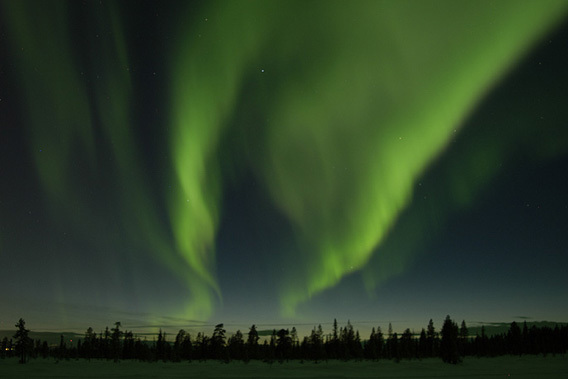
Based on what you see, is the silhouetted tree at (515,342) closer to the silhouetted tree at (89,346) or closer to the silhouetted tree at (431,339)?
the silhouetted tree at (431,339)

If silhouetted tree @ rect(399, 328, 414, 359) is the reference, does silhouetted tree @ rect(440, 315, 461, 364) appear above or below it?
above

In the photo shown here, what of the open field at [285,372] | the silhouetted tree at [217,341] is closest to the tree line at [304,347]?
the silhouetted tree at [217,341]

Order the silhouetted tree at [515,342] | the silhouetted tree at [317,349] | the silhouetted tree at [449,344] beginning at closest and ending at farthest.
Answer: the silhouetted tree at [449,344]
the silhouetted tree at [317,349]
the silhouetted tree at [515,342]

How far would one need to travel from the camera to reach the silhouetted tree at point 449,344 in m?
70.7

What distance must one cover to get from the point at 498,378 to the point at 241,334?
94186 millimetres

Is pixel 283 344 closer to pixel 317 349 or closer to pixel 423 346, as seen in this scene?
pixel 317 349

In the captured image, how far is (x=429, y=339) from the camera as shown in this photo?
4764 inches

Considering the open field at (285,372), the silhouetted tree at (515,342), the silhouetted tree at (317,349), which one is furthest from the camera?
the silhouetted tree at (515,342)

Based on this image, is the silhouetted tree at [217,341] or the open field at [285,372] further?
the silhouetted tree at [217,341]

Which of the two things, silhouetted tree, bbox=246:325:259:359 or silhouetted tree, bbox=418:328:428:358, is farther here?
silhouetted tree, bbox=418:328:428:358

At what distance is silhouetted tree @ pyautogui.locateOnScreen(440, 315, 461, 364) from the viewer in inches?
2783

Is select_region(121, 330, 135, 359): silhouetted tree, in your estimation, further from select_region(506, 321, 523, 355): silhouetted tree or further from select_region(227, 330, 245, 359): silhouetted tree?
select_region(506, 321, 523, 355): silhouetted tree

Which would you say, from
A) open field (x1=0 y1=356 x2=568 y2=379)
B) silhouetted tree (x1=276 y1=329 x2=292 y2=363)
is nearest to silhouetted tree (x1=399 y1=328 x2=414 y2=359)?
silhouetted tree (x1=276 y1=329 x2=292 y2=363)

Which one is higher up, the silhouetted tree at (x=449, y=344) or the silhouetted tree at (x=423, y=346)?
the silhouetted tree at (x=449, y=344)
